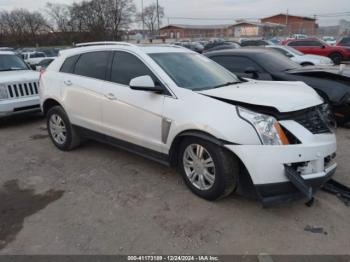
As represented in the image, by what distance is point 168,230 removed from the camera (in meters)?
3.12

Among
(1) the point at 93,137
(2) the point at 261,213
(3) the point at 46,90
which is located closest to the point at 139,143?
(1) the point at 93,137

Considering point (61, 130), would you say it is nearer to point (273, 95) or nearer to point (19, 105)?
point (19, 105)

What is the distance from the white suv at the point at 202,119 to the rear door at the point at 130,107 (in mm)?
13

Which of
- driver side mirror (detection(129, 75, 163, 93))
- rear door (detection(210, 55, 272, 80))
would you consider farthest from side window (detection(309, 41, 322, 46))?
driver side mirror (detection(129, 75, 163, 93))

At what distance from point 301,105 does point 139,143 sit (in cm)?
198

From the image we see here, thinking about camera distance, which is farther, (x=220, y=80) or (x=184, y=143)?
(x=220, y=80)

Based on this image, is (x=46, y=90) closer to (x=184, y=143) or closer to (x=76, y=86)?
(x=76, y=86)

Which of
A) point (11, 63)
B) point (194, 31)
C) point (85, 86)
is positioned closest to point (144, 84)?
point (85, 86)

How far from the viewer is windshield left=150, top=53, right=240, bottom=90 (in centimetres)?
389

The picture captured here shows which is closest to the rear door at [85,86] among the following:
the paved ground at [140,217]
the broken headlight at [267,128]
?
the paved ground at [140,217]

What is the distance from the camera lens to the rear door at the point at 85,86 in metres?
4.55

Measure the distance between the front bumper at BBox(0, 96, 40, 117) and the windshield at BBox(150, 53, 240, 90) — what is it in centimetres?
432

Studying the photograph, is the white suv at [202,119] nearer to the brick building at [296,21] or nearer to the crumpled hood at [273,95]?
the crumpled hood at [273,95]

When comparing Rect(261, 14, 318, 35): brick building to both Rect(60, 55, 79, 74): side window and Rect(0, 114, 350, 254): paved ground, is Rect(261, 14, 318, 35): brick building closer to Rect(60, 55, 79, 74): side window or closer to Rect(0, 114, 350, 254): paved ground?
Rect(60, 55, 79, 74): side window
